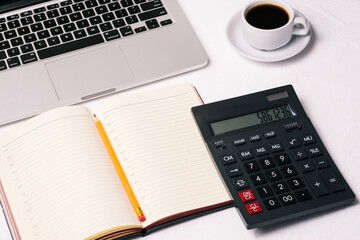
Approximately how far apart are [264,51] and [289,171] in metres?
0.24

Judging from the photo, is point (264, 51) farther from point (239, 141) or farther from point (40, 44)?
point (40, 44)

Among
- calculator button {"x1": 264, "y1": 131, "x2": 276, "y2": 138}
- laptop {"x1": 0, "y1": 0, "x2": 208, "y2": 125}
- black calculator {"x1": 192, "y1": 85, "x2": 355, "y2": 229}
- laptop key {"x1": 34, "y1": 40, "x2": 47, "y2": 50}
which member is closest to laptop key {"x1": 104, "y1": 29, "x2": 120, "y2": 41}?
laptop {"x1": 0, "y1": 0, "x2": 208, "y2": 125}

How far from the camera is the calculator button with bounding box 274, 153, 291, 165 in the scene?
2.12 ft

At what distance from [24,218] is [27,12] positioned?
387 millimetres

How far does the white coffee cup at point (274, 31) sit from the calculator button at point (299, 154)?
8.0 inches

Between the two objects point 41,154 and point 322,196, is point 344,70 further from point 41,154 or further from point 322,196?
point 41,154

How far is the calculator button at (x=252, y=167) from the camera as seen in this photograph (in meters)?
0.64

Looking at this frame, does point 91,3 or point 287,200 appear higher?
point 91,3

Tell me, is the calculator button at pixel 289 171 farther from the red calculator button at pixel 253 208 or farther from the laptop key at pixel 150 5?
the laptop key at pixel 150 5

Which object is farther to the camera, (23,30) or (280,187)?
(23,30)

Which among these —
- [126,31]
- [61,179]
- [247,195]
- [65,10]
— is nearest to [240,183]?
[247,195]

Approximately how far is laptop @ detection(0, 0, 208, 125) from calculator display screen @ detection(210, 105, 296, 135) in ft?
0.43

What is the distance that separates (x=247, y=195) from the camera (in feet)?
2.03

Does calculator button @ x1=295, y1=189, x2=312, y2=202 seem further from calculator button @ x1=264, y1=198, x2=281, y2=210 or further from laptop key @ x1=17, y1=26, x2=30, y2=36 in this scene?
laptop key @ x1=17, y1=26, x2=30, y2=36
